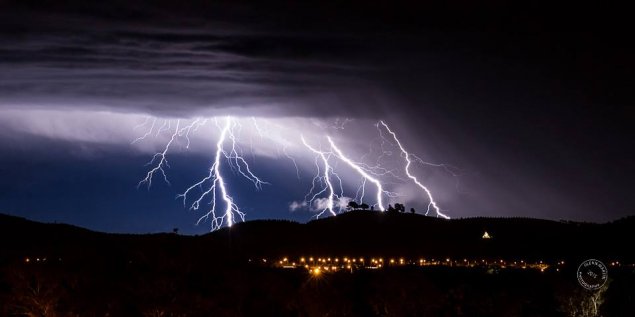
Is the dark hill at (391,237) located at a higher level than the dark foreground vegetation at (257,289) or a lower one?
higher

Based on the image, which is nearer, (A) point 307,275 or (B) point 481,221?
(A) point 307,275

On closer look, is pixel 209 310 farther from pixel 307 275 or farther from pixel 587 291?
pixel 587 291

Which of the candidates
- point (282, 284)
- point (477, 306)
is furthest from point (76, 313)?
point (477, 306)

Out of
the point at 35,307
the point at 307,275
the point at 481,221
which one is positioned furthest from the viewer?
the point at 481,221

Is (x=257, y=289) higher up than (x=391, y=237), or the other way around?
(x=391, y=237)

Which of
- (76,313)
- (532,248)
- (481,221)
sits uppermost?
(481,221)

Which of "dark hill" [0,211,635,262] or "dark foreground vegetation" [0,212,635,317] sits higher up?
"dark hill" [0,211,635,262]

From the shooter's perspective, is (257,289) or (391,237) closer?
(257,289)

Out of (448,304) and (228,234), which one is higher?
(228,234)

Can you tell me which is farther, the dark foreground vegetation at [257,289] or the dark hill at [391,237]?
the dark hill at [391,237]

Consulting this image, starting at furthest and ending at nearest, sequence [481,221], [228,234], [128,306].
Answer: [481,221]
[228,234]
[128,306]

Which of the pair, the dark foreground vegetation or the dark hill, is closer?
the dark foreground vegetation
